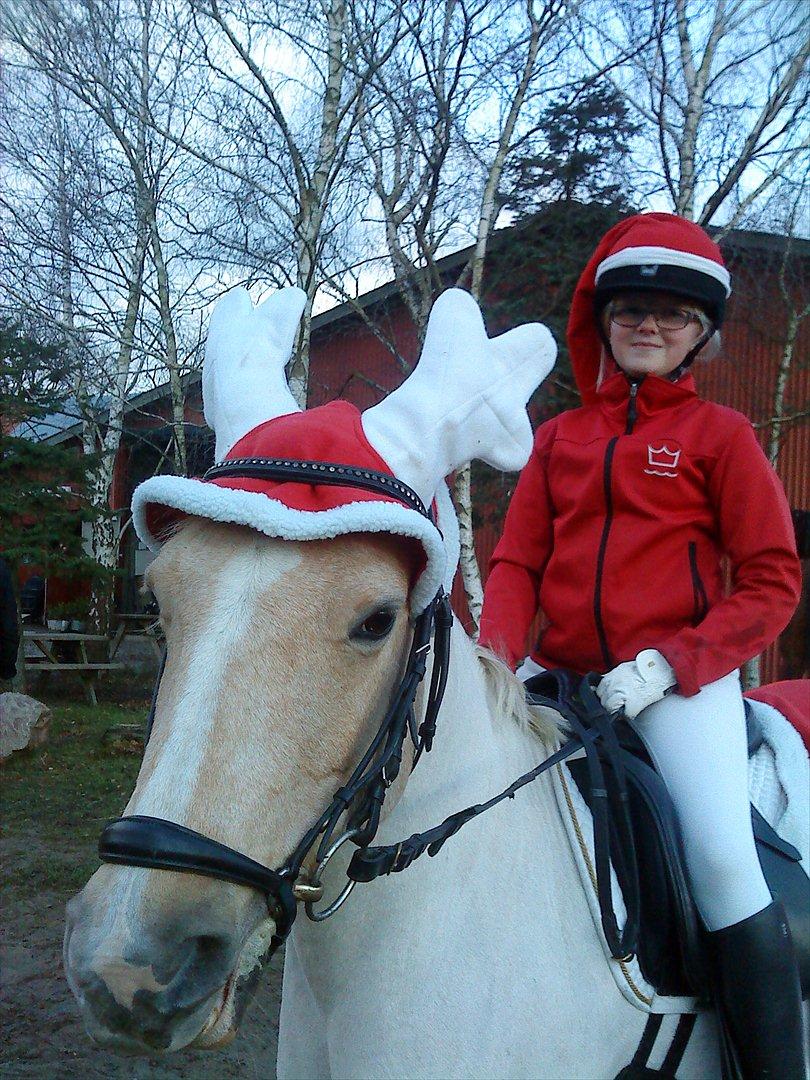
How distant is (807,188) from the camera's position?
394 inches

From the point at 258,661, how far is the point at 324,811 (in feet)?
0.88

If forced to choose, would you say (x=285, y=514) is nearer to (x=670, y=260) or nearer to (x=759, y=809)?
(x=670, y=260)

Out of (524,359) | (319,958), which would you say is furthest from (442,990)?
(524,359)

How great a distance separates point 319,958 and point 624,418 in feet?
5.04

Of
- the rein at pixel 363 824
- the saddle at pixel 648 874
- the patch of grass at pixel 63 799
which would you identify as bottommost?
the patch of grass at pixel 63 799

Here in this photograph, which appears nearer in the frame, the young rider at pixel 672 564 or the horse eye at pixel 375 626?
the horse eye at pixel 375 626

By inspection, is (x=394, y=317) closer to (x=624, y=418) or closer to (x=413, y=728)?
(x=624, y=418)

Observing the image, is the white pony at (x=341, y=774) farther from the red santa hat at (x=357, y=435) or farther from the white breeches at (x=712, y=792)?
the white breeches at (x=712, y=792)

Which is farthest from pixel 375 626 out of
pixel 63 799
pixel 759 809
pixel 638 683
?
pixel 63 799

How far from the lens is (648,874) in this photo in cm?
180

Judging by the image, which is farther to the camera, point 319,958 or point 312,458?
point 319,958

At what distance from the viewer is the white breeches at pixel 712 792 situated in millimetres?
1757

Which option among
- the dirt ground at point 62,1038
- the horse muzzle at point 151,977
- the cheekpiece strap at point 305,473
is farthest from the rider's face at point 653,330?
the dirt ground at point 62,1038

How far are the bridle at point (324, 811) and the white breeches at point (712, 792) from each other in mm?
635
